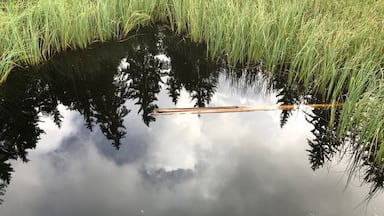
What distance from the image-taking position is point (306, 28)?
5117 mm

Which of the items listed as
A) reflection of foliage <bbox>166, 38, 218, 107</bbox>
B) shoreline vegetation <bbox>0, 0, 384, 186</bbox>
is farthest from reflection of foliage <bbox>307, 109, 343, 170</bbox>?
reflection of foliage <bbox>166, 38, 218, 107</bbox>

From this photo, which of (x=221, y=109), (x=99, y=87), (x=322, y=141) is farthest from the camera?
(x=99, y=87)

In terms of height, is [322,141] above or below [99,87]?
below

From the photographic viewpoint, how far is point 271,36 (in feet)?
17.5

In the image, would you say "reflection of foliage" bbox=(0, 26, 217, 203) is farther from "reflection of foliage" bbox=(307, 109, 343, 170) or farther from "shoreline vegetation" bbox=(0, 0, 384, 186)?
"reflection of foliage" bbox=(307, 109, 343, 170)

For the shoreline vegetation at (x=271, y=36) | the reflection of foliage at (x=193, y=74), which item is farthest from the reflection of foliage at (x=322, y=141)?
the reflection of foliage at (x=193, y=74)

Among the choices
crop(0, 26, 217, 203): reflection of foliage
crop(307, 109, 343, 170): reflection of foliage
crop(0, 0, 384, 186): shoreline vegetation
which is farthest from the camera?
crop(0, 26, 217, 203): reflection of foliage

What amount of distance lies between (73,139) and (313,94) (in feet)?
9.67

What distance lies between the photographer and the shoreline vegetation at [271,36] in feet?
13.7

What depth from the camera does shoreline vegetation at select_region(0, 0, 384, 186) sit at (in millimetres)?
4172

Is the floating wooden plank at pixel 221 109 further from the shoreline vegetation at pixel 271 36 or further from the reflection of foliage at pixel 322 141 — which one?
the shoreline vegetation at pixel 271 36

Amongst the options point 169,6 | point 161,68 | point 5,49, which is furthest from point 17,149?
point 169,6

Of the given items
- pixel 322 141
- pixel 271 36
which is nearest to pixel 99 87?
pixel 271 36

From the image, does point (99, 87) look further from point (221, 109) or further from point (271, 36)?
point (271, 36)
